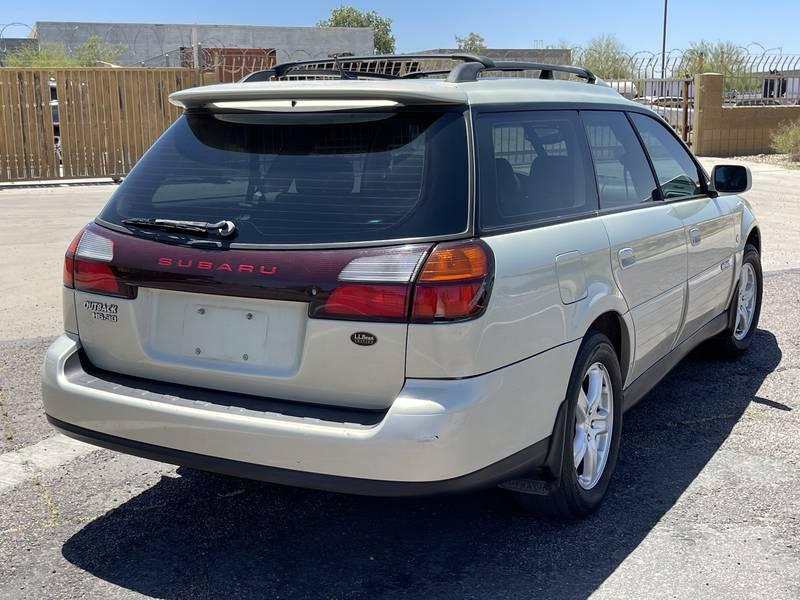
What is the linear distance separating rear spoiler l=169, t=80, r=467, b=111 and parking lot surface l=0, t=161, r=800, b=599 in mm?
1715

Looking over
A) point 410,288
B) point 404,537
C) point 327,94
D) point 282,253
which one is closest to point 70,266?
point 282,253

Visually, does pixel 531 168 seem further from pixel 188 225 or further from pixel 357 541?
pixel 357 541

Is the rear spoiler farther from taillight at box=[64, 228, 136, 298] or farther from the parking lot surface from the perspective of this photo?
the parking lot surface

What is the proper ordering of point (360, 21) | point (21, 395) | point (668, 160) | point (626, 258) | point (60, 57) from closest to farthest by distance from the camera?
point (626, 258) < point (668, 160) < point (21, 395) < point (60, 57) < point (360, 21)

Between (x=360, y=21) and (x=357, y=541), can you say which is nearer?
(x=357, y=541)

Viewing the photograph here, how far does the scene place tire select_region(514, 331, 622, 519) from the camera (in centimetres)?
366

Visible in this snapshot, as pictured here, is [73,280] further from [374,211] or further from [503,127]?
[503,127]

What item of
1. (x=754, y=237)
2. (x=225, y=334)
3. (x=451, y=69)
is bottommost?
(x=754, y=237)

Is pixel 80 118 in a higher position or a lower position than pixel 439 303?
higher

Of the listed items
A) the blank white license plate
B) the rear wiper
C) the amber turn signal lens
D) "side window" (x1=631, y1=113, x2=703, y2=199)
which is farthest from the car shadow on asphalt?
"side window" (x1=631, y1=113, x2=703, y2=199)

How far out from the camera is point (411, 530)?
3867mm

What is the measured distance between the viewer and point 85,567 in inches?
140

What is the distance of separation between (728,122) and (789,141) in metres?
1.77

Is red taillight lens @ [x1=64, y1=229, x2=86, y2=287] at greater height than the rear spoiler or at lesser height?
lesser
